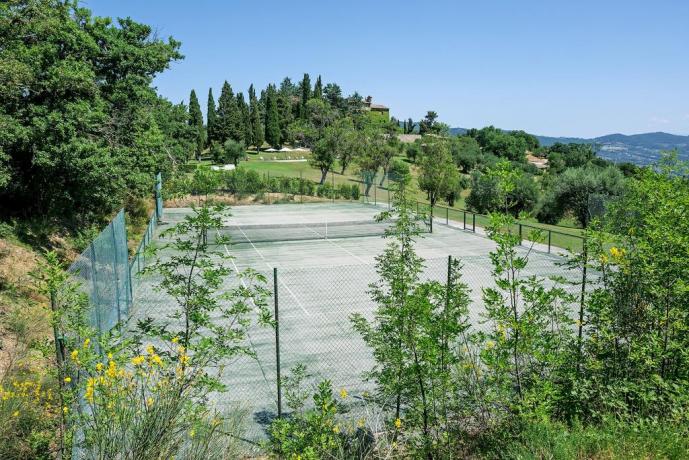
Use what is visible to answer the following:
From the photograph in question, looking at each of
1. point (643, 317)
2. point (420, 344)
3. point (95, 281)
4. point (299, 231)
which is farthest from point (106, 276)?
point (299, 231)

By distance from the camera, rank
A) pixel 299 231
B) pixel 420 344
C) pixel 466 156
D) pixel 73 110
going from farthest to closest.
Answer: pixel 466 156 < pixel 299 231 < pixel 73 110 < pixel 420 344

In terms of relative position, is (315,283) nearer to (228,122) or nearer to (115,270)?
(115,270)

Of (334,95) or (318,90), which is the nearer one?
(318,90)

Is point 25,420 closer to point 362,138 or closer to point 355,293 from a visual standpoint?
point 355,293

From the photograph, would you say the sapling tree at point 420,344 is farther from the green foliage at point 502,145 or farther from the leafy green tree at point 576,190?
the green foliage at point 502,145

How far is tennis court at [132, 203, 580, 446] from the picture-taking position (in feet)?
29.4

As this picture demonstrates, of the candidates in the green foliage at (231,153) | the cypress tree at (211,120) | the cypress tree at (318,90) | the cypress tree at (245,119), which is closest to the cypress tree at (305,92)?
the cypress tree at (318,90)

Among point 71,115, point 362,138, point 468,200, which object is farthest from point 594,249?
point 362,138

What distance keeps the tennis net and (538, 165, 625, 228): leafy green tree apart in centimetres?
2214

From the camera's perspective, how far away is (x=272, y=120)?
8262 centimetres

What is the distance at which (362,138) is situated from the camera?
56.5 metres

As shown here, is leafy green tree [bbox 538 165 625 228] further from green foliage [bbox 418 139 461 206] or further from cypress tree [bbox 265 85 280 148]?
cypress tree [bbox 265 85 280 148]

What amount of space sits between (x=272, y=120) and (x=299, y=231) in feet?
195

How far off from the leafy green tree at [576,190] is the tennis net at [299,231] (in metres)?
22.1
